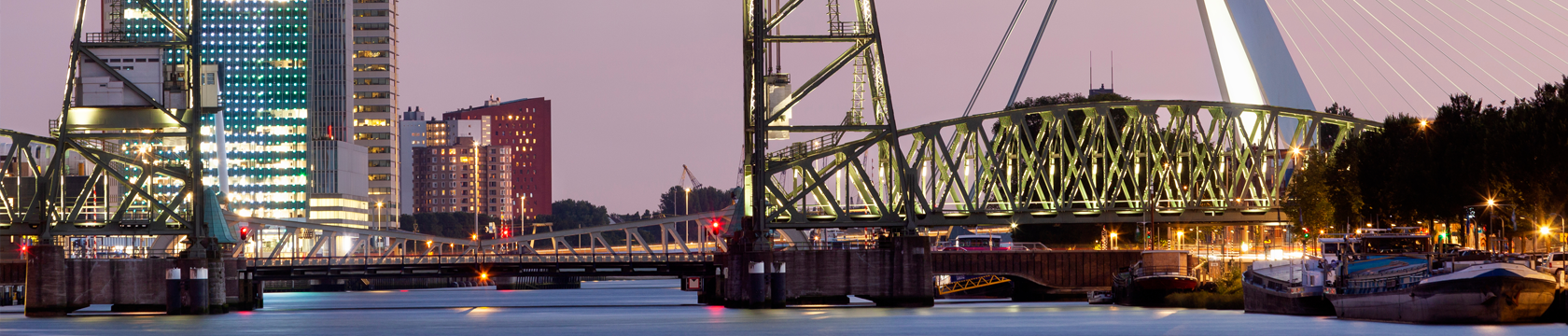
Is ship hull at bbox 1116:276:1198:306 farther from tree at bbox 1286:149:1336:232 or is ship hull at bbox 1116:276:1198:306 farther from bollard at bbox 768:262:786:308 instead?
bollard at bbox 768:262:786:308

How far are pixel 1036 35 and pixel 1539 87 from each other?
46.6 m

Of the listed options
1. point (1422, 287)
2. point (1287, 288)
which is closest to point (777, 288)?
point (1287, 288)

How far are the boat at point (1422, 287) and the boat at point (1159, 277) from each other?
22.7 m

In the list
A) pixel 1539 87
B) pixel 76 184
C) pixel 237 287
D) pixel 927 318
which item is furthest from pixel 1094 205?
pixel 76 184

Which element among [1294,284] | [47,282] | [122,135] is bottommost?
[47,282]

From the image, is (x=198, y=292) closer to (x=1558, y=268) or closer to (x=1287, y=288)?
(x=1287, y=288)

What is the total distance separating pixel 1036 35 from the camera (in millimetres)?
114688

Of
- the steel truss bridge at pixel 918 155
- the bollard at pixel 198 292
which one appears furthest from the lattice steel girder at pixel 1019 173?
the bollard at pixel 198 292

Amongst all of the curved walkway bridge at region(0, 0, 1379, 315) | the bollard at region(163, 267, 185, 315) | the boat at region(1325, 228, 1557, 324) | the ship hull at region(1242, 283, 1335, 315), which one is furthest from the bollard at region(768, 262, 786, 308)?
the boat at region(1325, 228, 1557, 324)

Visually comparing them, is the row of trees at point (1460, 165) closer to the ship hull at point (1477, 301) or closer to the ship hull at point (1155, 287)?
the ship hull at point (1155, 287)

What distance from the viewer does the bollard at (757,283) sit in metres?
90.9

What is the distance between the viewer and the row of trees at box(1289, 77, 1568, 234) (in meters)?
66.2

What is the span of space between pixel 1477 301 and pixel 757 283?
141ft

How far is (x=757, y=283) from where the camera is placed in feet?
298
